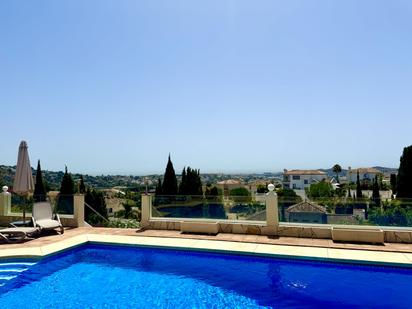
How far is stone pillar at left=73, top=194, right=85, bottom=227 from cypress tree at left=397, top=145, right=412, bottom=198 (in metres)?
35.7

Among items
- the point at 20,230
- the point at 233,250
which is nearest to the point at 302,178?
the point at 233,250

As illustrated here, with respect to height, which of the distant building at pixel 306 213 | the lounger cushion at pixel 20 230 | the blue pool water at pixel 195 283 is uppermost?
the distant building at pixel 306 213

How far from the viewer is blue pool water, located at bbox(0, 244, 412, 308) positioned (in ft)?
20.5

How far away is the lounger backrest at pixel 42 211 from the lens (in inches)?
424

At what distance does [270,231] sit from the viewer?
1034 centimetres

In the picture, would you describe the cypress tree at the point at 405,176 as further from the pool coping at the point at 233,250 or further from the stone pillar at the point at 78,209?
the stone pillar at the point at 78,209

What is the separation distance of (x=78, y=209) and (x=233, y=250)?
6450 mm

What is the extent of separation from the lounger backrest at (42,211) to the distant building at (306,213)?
321 inches

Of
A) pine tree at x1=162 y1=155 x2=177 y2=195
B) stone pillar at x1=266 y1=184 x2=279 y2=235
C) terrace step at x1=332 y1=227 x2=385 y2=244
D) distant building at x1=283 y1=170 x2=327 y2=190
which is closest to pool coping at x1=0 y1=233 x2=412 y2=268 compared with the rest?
terrace step at x1=332 y1=227 x2=385 y2=244

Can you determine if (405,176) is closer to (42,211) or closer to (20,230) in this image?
(42,211)

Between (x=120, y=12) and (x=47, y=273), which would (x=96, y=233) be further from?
(x=120, y=12)

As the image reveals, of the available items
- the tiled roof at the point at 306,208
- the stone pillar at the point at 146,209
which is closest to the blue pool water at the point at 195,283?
the tiled roof at the point at 306,208

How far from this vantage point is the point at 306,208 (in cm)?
1028

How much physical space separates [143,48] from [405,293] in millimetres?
13988
